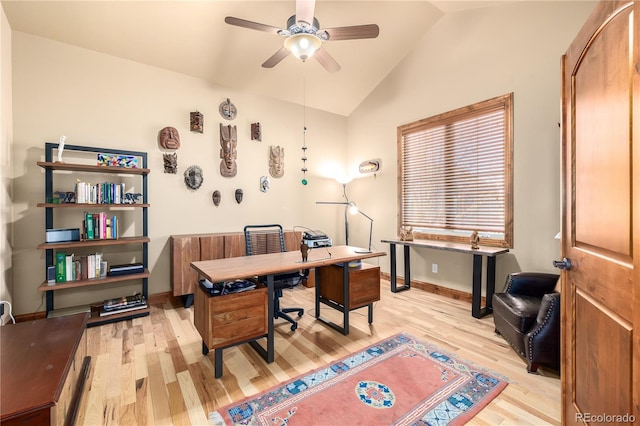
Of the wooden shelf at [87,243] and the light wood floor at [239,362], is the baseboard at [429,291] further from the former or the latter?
the wooden shelf at [87,243]

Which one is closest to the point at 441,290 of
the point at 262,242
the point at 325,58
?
the point at 262,242

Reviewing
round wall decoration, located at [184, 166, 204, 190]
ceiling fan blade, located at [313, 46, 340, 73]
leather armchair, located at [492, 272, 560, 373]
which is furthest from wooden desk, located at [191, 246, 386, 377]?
ceiling fan blade, located at [313, 46, 340, 73]

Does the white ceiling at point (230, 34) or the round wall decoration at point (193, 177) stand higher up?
the white ceiling at point (230, 34)

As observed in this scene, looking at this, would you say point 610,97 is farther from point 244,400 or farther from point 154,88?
point 154,88

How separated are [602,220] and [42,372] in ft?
8.17

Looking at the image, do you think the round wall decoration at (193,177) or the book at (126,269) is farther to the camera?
the round wall decoration at (193,177)

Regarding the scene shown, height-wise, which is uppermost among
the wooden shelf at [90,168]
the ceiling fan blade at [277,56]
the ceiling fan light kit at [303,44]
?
the ceiling fan blade at [277,56]

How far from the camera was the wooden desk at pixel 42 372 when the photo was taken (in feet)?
3.60

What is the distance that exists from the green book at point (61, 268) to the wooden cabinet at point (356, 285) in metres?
2.51

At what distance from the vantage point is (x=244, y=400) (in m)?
1.70

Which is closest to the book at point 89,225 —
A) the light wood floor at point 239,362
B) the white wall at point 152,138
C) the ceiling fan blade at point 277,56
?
the white wall at point 152,138

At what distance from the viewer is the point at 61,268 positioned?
2.68 metres

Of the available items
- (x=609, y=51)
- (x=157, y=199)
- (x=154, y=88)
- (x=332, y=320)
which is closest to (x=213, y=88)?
(x=154, y=88)

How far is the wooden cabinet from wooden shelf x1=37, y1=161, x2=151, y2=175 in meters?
2.27
